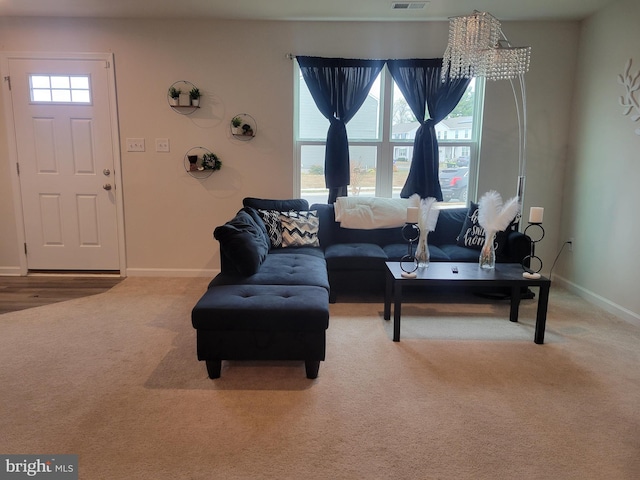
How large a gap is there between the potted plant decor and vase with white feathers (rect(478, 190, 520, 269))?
277 centimetres

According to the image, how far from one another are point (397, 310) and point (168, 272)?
8.60 ft

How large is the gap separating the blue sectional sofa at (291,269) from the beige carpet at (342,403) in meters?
0.23

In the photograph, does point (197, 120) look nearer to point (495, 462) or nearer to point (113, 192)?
point (113, 192)

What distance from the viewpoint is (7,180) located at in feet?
13.9

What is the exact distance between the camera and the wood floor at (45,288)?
356 cm

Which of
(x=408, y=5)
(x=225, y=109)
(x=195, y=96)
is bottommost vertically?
(x=225, y=109)

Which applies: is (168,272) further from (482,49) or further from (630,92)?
(630,92)

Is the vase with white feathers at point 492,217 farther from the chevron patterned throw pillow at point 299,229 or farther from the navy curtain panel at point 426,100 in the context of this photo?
the chevron patterned throw pillow at point 299,229

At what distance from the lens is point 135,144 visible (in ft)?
13.8

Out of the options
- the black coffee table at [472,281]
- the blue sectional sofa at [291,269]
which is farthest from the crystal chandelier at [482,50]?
the black coffee table at [472,281]

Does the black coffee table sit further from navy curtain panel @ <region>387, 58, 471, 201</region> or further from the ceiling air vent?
the ceiling air vent

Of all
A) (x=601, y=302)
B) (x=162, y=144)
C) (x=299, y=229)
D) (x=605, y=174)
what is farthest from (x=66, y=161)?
(x=601, y=302)

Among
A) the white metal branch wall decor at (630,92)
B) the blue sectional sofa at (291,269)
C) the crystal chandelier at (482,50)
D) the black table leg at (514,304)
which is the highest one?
the crystal chandelier at (482,50)

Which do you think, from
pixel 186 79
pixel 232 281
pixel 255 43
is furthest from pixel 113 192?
pixel 232 281
